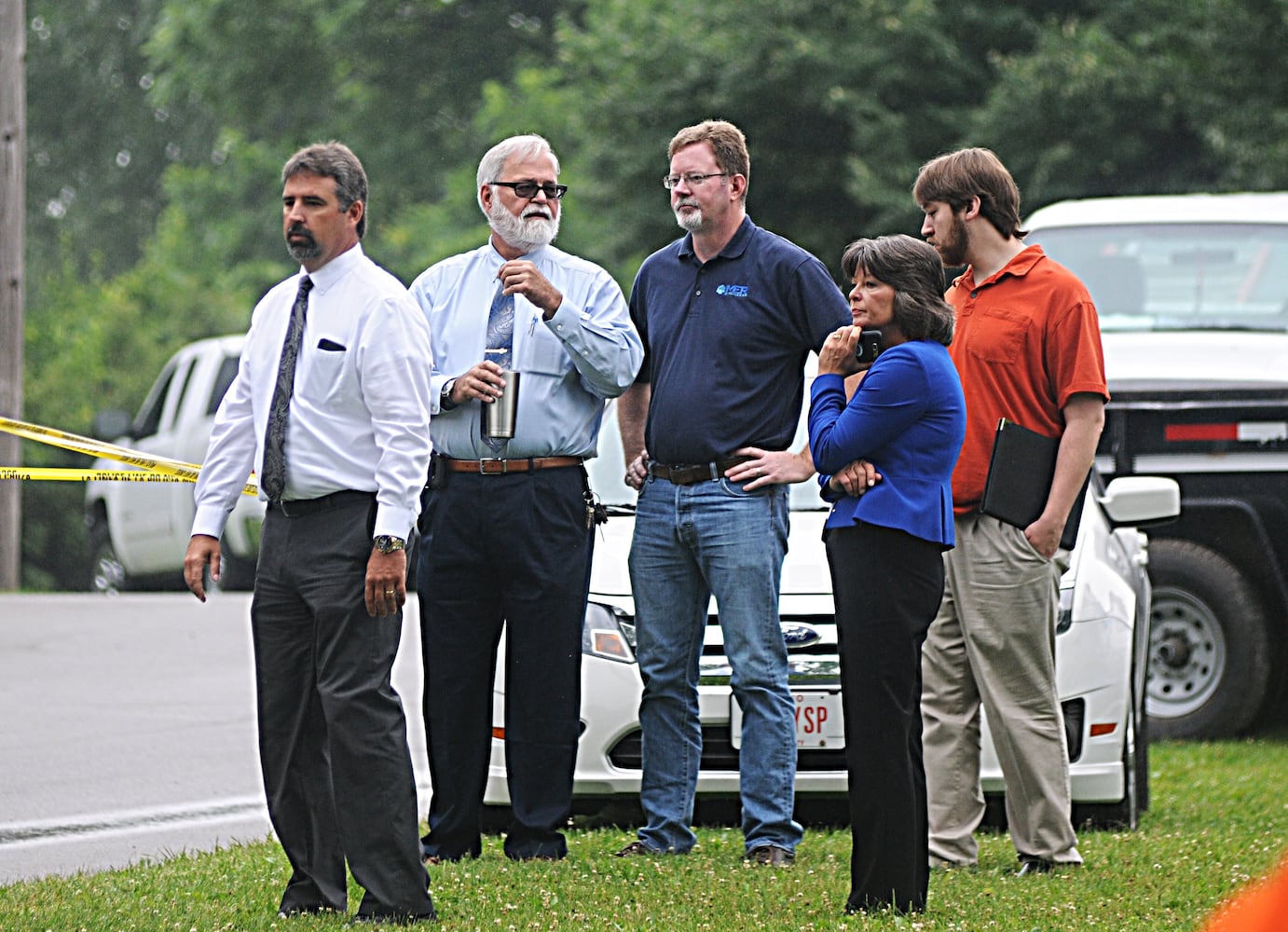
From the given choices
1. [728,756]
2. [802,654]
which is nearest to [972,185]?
[802,654]

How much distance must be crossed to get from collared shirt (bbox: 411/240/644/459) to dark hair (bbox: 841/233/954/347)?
3.38 feet

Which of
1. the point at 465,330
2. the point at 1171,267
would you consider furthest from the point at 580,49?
the point at 465,330

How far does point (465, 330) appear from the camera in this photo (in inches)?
233

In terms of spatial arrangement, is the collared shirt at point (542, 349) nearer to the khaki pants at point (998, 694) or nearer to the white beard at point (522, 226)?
the white beard at point (522, 226)

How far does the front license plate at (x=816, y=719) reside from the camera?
6293 millimetres

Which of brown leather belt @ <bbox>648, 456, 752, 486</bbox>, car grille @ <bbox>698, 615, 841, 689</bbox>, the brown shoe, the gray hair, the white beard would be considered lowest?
the brown shoe

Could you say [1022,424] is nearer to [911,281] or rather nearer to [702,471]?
[911,281]

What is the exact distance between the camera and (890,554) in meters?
4.80

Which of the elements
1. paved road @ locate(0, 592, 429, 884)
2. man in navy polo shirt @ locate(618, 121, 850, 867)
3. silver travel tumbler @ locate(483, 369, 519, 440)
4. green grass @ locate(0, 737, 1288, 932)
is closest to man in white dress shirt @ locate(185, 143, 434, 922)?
green grass @ locate(0, 737, 1288, 932)

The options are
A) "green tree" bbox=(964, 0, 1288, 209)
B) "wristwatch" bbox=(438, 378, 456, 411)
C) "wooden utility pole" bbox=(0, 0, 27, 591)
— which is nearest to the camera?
"wristwatch" bbox=(438, 378, 456, 411)

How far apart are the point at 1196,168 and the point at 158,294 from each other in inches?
557

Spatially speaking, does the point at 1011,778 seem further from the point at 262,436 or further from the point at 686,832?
the point at 262,436

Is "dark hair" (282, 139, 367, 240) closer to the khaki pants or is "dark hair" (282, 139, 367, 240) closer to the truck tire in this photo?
the khaki pants

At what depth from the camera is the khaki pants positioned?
5.56 metres
